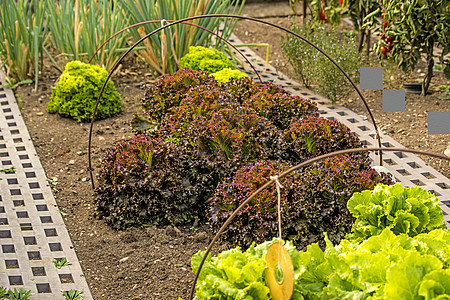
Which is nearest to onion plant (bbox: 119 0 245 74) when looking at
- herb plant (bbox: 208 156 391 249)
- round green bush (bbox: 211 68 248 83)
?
→ round green bush (bbox: 211 68 248 83)

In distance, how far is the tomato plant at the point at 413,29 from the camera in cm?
476

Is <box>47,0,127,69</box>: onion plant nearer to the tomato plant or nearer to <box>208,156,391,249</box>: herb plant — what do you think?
the tomato plant

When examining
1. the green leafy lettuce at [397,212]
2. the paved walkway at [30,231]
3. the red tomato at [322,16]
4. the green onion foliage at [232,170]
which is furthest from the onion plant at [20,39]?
the green leafy lettuce at [397,212]

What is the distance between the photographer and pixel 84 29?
529 centimetres

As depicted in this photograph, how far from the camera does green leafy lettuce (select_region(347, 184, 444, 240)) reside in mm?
2627

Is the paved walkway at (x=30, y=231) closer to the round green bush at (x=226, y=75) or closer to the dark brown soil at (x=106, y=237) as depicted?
the dark brown soil at (x=106, y=237)

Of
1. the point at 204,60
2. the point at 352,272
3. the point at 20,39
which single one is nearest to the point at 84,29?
the point at 20,39

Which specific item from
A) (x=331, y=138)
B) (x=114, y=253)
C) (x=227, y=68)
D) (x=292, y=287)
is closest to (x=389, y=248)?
(x=292, y=287)

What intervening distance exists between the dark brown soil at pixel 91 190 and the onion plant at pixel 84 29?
39 cm

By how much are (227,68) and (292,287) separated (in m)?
3.21

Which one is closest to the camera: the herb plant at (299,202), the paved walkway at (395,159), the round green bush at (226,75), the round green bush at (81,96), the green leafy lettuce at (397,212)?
the green leafy lettuce at (397,212)

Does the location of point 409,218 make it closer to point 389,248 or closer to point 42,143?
point 389,248

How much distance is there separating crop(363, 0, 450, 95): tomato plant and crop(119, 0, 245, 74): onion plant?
4.50 ft

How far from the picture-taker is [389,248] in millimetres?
2188
